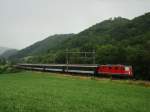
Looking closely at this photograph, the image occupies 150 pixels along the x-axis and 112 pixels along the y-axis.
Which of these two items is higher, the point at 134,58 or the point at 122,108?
the point at 134,58

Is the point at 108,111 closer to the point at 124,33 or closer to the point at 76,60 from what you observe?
the point at 76,60

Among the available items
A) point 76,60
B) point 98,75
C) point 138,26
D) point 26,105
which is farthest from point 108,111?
point 138,26

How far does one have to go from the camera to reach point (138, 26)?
99625 mm

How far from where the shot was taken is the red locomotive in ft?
139

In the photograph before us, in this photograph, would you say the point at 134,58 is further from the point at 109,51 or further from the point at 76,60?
the point at 76,60

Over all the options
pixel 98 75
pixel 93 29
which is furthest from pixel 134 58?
pixel 93 29

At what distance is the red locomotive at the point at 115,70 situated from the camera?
1668 inches

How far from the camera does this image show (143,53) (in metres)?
43.2

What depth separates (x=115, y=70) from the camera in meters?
44.1

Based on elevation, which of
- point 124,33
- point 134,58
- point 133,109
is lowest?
point 133,109

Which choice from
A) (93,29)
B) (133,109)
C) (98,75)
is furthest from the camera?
(93,29)

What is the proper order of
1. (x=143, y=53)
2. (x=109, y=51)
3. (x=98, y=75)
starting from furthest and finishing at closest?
(x=109, y=51) < (x=98, y=75) < (x=143, y=53)

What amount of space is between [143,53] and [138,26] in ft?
193

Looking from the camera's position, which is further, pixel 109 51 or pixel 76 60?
pixel 76 60
